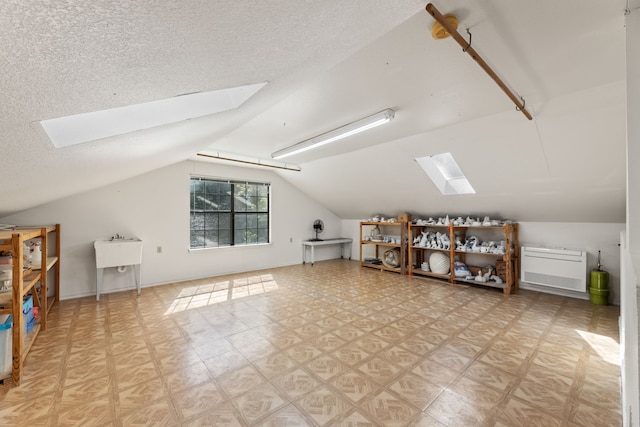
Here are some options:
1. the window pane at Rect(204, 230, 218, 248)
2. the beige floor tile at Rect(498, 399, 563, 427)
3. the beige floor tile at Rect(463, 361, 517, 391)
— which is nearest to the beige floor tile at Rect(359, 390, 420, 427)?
the beige floor tile at Rect(498, 399, 563, 427)

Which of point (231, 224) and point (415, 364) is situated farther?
point (231, 224)

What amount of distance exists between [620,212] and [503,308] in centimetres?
213

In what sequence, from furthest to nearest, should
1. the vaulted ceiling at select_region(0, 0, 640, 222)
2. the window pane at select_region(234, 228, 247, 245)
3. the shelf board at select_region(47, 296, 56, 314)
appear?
the window pane at select_region(234, 228, 247, 245) < the shelf board at select_region(47, 296, 56, 314) < the vaulted ceiling at select_region(0, 0, 640, 222)

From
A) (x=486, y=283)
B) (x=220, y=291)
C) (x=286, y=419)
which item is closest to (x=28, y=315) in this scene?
(x=220, y=291)

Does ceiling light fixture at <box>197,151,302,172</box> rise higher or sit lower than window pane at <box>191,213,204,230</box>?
higher

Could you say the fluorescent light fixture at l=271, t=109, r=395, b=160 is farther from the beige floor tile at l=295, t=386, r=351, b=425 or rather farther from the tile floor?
the beige floor tile at l=295, t=386, r=351, b=425

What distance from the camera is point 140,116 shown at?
167 cm

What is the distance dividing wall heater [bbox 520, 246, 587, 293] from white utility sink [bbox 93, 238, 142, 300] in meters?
6.36

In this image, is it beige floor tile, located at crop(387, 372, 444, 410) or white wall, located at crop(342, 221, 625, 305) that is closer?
beige floor tile, located at crop(387, 372, 444, 410)

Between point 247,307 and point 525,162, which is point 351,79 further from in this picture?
point 247,307

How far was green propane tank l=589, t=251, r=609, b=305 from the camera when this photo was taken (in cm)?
385

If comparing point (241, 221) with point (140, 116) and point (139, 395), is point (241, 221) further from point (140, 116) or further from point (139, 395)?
point (140, 116)

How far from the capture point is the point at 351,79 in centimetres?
233

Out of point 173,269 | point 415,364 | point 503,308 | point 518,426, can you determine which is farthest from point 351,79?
point 173,269
